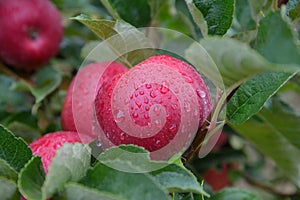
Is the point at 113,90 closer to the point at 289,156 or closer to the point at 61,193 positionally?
the point at 61,193

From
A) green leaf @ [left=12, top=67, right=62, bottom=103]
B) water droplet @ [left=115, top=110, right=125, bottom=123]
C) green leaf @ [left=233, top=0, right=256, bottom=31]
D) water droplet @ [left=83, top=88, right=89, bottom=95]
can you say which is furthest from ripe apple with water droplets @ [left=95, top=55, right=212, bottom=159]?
green leaf @ [left=12, top=67, right=62, bottom=103]

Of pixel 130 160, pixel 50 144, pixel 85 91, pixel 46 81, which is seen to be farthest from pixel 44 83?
pixel 130 160

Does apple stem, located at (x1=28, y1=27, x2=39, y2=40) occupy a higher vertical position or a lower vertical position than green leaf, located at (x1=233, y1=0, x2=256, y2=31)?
lower

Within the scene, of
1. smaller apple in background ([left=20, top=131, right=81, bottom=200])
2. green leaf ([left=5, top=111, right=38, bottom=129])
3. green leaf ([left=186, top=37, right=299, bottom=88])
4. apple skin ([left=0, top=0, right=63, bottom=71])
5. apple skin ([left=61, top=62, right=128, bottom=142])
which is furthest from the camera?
apple skin ([left=0, top=0, right=63, bottom=71])

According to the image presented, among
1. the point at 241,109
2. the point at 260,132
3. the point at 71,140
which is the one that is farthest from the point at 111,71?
the point at 260,132

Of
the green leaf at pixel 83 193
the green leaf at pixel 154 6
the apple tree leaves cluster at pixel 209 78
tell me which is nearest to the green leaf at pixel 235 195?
the apple tree leaves cluster at pixel 209 78

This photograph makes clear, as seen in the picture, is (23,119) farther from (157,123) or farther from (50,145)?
(157,123)

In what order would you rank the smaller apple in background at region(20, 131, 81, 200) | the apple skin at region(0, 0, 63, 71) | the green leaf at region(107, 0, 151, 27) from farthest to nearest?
the apple skin at region(0, 0, 63, 71), the green leaf at region(107, 0, 151, 27), the smaller apple in background at region(20, 131, 81, 200)

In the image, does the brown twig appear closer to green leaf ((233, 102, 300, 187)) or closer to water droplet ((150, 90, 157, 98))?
water droplet ((150, 90, 157, 98))
